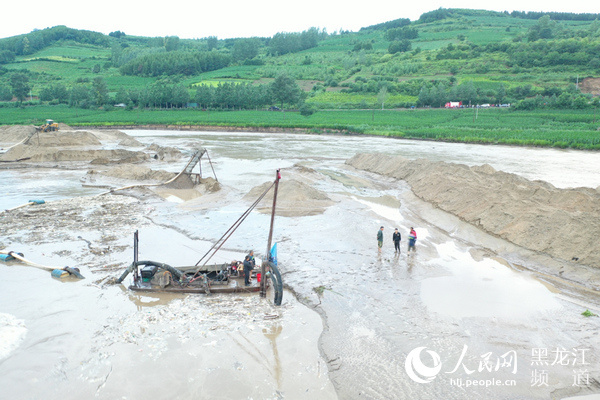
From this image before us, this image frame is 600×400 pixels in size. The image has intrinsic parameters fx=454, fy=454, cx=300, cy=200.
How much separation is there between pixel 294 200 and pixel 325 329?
14.4m

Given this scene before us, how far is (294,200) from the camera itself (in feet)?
86.0

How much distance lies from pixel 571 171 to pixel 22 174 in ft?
151

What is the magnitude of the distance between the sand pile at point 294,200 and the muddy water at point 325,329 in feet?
11.7

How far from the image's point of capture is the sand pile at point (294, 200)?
2486 cm

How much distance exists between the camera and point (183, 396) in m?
9.60

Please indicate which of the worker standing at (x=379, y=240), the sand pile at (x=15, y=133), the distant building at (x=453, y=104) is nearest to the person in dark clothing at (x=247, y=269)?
the worker standing at (x=379, y=240)

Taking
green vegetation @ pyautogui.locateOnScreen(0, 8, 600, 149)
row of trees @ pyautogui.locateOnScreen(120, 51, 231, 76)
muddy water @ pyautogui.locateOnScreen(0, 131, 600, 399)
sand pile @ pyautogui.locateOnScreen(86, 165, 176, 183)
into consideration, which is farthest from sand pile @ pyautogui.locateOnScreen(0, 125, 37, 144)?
row of trees @ pyautogui.locateOnScreen(120, 51, 231, 76)

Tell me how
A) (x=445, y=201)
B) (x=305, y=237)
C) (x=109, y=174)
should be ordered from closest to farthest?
(x=305, y=237), (x=445, y=201), (x=109, y=174)

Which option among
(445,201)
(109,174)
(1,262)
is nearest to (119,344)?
(1,262)

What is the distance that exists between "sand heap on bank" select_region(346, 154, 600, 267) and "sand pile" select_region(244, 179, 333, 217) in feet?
21.2

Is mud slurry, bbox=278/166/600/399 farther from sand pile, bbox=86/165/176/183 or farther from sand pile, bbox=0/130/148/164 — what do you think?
sand pile, bbox=0/130/148/164

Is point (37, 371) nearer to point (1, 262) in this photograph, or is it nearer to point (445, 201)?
point (1, 262)

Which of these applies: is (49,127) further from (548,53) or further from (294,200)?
(548,53)

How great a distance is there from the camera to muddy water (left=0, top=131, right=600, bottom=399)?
993 centimetres
